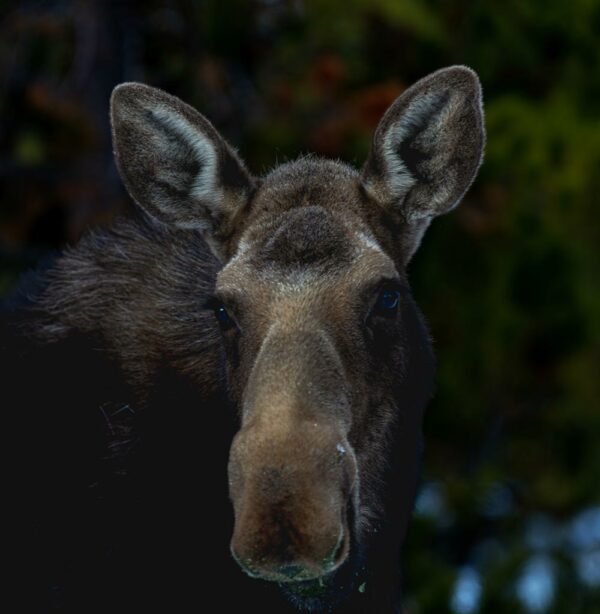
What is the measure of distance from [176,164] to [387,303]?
1.02 m

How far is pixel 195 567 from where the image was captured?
5.43 metres

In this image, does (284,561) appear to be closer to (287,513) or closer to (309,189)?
(287,513)

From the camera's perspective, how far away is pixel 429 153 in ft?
A: 18.6

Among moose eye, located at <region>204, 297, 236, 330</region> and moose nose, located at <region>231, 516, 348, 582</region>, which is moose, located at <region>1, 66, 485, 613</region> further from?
moose nose, located at <region>231, 516, 348, 582</region>

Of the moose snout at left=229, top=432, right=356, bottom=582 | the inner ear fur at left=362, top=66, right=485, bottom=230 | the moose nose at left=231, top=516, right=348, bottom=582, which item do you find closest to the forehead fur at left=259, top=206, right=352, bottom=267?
the inner ear fur at left=362, top=66, right=485, bottom=230

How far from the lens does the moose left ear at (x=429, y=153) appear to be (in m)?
5.51

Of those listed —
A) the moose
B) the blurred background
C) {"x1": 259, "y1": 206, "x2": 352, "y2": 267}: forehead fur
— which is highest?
{"x1": 259, "y1": 206, "x2": 352, "y2": 267}: forehead fur

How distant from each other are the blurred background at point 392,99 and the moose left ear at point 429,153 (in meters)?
6.69

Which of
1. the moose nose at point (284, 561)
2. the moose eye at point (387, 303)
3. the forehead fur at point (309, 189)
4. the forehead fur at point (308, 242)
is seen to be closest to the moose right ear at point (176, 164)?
the forehead fur at point (309, 189)

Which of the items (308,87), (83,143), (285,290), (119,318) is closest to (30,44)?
(83,143)

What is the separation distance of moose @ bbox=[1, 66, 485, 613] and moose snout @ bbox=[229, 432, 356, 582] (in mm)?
400

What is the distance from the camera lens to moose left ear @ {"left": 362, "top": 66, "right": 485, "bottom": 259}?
5508 mm

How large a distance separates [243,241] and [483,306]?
8.34 m

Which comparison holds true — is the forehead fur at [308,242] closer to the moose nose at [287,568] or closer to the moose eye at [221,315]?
the moose eye at [221,315]
